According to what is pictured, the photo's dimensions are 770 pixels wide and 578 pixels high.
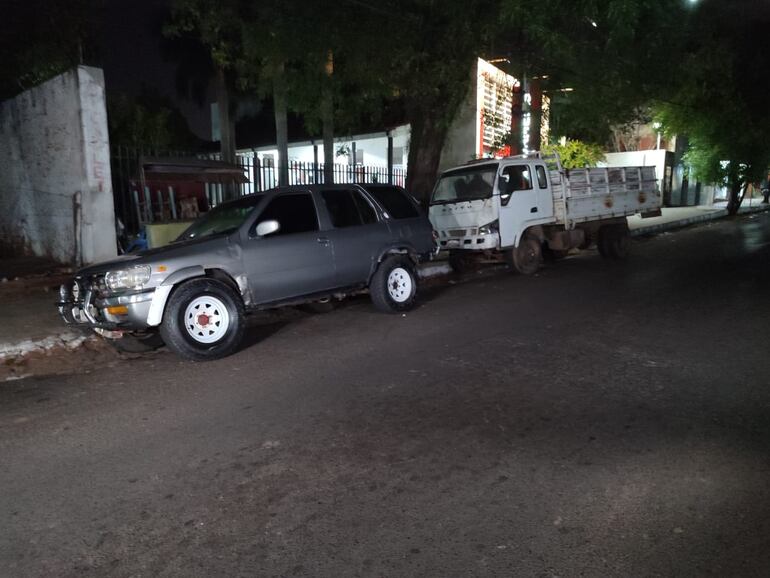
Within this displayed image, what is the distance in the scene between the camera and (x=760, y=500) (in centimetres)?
335

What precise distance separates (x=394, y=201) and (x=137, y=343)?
163 inches

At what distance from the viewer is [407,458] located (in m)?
3.92

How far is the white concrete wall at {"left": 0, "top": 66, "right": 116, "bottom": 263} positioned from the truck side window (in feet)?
24.6

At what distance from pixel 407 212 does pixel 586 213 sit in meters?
5.33

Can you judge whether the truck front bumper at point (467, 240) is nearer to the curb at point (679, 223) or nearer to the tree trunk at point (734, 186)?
the curb at point (679, 223)

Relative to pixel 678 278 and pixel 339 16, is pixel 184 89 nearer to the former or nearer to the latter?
pixel 339 16

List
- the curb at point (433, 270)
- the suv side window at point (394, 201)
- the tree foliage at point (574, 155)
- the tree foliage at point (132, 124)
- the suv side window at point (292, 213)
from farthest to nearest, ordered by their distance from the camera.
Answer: the tree foliage at point (574, 155), the tree foliage at point (132, 124), the curb at point (433, 270), the suv side window at point (394, 201), the suv side window at point (292, 213)

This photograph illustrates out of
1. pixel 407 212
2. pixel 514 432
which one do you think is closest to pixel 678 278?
pixel 407 212

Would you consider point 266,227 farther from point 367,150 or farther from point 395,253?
point 367,150

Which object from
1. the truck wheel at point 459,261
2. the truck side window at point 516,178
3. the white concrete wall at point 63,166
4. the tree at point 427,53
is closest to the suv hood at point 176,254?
the white concrete wall at point 63,166

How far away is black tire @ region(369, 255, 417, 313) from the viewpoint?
27.1ft

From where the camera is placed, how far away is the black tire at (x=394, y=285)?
825 centimetres

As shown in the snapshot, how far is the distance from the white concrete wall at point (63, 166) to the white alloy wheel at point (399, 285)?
19.5ft

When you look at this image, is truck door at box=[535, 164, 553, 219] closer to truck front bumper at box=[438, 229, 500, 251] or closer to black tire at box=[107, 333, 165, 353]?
truck front bumper at box=[438, 229, 500, 251]
